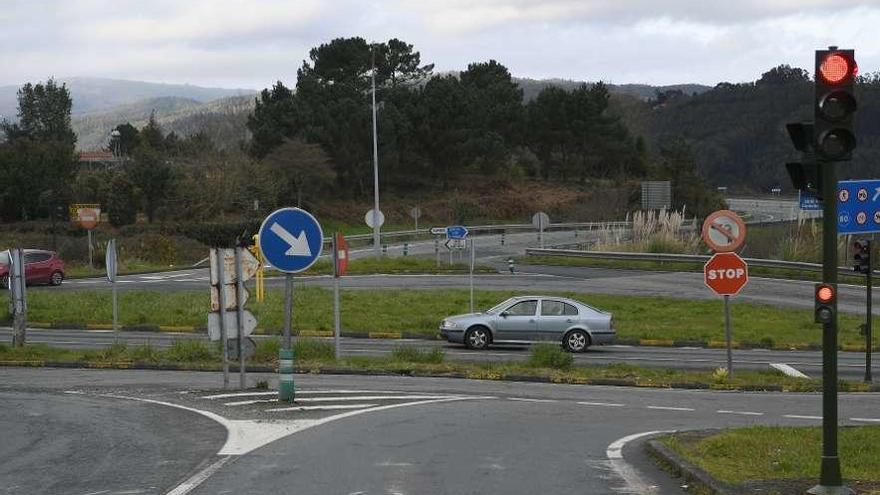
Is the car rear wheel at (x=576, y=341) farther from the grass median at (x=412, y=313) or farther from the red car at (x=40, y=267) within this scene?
the red car at (x=40, y=267)

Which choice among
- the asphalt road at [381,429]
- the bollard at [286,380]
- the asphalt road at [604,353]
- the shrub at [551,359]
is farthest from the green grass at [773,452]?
the asphalt road at [604,353]

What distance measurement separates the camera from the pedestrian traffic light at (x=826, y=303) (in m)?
8.66

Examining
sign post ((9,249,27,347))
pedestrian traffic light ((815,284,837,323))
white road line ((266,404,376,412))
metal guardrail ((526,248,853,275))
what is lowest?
white road line ((266,404,376,412))

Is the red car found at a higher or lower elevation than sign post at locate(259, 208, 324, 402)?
lower

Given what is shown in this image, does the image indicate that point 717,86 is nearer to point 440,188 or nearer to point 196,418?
point 440,188

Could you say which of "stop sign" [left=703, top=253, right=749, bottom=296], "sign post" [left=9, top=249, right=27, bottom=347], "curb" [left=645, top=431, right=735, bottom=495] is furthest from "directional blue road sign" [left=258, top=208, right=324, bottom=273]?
"sign post" [left=9, top=249, right=27, bottom=347]

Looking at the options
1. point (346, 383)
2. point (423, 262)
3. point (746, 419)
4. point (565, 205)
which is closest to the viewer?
point (746, 419)

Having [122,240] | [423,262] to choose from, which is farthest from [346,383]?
[122,240]

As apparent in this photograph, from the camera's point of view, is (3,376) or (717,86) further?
(717,86)

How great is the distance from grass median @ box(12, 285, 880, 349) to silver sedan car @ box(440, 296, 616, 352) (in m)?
3.06

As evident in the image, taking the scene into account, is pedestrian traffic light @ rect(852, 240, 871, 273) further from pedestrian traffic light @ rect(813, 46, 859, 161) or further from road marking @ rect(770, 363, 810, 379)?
pedestrian traffic light @ rect(813, 46, 859, 161)

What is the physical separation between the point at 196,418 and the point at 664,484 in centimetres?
616

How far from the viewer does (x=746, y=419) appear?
1487cm

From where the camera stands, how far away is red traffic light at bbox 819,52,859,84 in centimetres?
847
